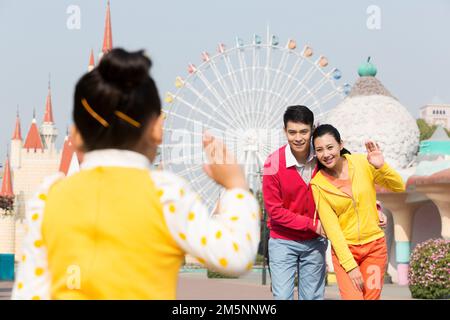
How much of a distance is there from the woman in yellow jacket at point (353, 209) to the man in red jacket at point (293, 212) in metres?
0.25

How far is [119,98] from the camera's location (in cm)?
200

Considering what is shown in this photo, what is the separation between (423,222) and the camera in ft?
72.9

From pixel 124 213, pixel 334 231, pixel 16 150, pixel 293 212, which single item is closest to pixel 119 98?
pixel 124 213

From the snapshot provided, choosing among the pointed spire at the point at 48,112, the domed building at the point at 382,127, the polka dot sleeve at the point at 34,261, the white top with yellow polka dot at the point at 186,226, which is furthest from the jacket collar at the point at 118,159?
the pointed spire at the point at 48,112

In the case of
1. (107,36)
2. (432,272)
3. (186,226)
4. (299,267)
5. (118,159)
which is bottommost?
(432,272)

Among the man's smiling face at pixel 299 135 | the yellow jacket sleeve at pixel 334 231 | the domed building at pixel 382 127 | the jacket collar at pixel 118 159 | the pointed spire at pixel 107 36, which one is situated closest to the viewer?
the jacket collar at pixel 118 159

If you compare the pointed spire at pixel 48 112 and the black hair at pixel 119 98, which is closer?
the black hair at pixel 119 98

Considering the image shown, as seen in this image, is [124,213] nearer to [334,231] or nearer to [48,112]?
[334,231]

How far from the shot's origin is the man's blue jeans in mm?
5270

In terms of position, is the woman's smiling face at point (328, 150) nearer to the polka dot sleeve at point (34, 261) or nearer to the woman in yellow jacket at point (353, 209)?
the woman in yellow jacket at point (353, 209)

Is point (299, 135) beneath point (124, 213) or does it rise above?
above

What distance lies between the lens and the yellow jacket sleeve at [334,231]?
188 inches

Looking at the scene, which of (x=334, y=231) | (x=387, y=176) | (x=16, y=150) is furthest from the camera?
(x=16, y=150)

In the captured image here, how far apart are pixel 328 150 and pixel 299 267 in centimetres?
80
